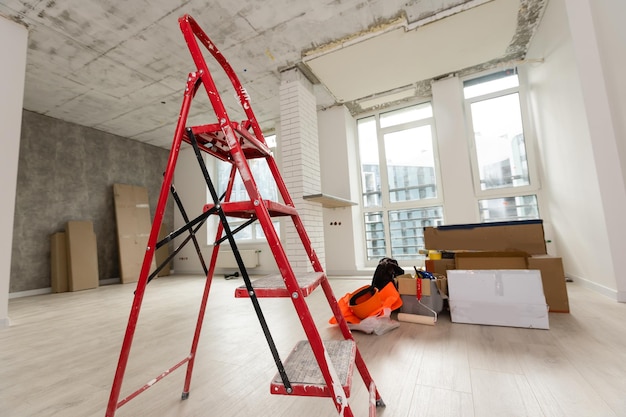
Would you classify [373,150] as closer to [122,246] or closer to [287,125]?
[287,125]

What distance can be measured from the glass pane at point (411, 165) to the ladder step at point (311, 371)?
4588 mm

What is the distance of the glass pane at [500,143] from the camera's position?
4.33 m

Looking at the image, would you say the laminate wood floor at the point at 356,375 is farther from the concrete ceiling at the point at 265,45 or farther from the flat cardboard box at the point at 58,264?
the concrete ceiling at the point at 265,45

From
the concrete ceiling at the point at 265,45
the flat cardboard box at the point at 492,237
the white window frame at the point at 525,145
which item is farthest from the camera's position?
the white window frame at the point at 525,145

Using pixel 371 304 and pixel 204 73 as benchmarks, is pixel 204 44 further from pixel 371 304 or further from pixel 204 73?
pixel 371 304

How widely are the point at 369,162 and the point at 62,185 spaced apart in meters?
6.03

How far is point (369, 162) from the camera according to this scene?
563 cm

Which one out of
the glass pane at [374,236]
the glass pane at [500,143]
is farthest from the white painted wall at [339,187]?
the glass pane at [500,143]

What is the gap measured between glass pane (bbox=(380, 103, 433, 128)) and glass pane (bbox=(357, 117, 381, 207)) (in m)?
0.25

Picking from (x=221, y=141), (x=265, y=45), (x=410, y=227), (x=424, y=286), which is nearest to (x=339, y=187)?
(x=410, y=227)

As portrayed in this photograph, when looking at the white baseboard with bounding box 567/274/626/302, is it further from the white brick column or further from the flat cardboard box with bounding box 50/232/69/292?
the flat cardboard box with bounding box 50/232/69/292

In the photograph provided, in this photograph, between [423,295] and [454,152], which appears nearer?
[423,295]

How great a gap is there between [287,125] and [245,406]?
143 inches

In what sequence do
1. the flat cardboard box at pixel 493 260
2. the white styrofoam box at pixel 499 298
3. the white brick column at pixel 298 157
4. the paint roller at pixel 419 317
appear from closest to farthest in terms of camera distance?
the white styrofoam box at pixel 499 298, the paint roller at pixel 419 317, the flat cardboard box at pixel 493 260, the white brick column at pixel 298 157
